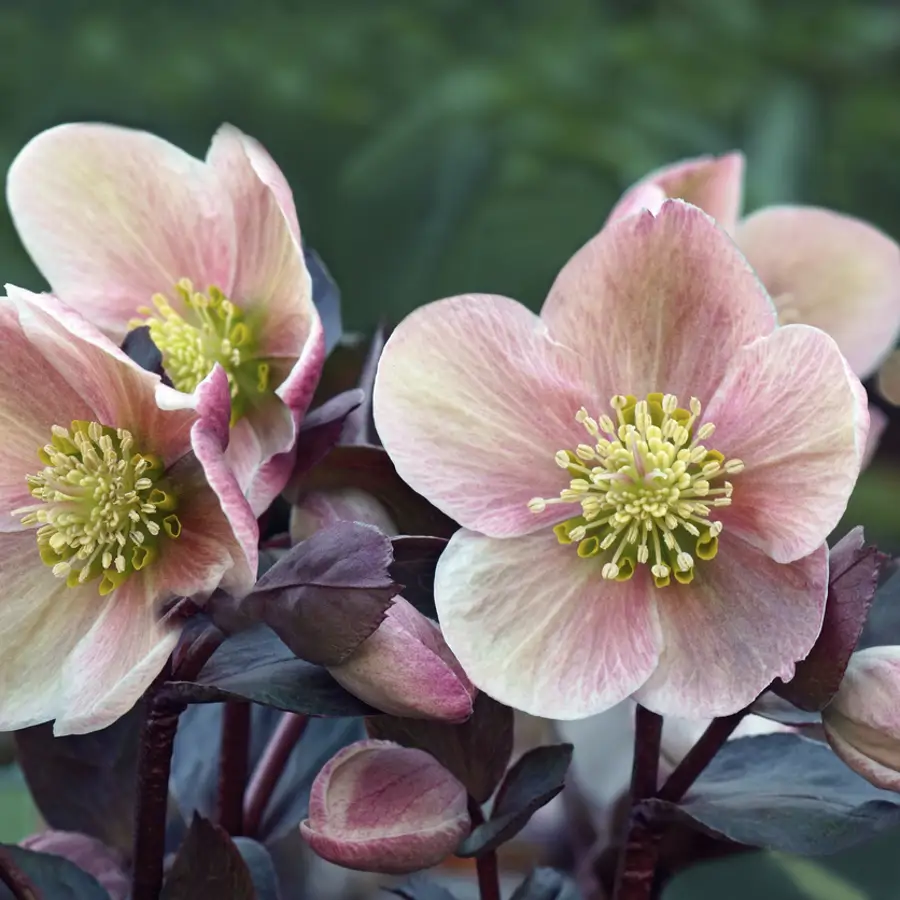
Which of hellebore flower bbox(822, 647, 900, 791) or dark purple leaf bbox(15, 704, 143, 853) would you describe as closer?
hellebore flower bbox(822, 647, 900, 791)

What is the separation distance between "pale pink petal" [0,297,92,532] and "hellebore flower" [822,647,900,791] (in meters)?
0.24

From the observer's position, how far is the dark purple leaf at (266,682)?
337mm

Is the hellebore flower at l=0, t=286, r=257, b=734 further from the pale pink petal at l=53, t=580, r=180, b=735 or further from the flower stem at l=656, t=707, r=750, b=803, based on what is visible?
the flower stem at l=656, t=707, r=750, b=803

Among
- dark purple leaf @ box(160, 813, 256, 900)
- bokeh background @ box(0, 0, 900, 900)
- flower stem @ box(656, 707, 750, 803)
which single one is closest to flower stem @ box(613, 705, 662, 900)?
flower stem @ box(656, 707, 750, 803)

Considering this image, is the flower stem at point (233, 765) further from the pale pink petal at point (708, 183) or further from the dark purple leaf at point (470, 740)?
the pale pink petal at point (708, 183)

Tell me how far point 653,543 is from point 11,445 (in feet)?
0.66

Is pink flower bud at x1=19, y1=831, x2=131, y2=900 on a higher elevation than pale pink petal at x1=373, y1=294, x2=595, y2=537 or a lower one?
lower

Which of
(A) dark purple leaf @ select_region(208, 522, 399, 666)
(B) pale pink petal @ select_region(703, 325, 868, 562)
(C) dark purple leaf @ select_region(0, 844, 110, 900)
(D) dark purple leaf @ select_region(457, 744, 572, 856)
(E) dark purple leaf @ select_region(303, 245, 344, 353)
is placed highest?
(B) pale pink petal @ select_region(703, 325, 868, 562)

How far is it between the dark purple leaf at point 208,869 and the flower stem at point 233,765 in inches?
2.6

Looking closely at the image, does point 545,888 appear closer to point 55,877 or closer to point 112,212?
point 55,877

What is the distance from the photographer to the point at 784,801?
0.39m

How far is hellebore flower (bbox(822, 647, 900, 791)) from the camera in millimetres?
338

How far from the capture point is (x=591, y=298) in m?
0.37

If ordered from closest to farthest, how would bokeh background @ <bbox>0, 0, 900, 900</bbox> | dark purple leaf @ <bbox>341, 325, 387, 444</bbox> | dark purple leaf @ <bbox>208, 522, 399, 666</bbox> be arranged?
dark purple leaf @ <bbox>208, 522, 399, 666</bbox> → dark purple leaf @ <bbox>341, 325, 387, 444</bbox> → bokeh background @ <bbox>0, 0, 900, 900</bbox>
